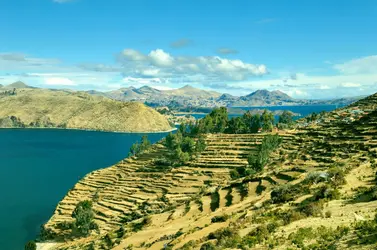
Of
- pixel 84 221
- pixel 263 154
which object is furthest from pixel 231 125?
pixel 84 221

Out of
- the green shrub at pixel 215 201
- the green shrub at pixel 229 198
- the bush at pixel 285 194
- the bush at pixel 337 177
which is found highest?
the bush at pixel 337 177

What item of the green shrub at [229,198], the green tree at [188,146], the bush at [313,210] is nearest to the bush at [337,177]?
the bush at [313,210]

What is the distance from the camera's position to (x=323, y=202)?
34.1m

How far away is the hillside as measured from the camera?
2819cm

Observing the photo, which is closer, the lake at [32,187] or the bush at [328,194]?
the bush at [328,194]

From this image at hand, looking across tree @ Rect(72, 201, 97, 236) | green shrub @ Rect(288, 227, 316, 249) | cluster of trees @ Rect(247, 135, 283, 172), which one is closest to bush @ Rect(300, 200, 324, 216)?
green shrub @ Rect(288, 227, 316, 249)

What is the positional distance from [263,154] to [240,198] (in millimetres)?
36329

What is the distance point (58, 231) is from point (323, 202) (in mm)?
70256

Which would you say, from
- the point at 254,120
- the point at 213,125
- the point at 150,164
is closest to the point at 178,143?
the point at 150,164

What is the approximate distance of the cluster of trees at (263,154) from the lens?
87312 millimetres

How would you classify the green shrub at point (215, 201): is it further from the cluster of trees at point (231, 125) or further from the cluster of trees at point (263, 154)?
the cluster of trees at point (231, 125)

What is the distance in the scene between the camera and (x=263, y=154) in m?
93.1

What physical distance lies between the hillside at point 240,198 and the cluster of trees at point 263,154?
86.3 inches

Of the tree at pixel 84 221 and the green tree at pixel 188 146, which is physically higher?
the green tree at pixel 188 146
